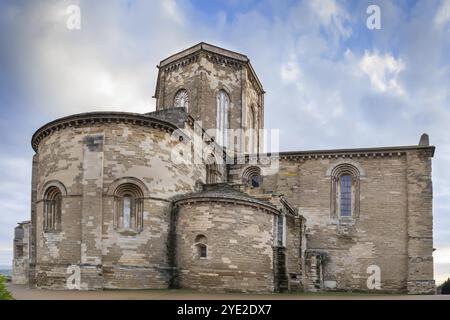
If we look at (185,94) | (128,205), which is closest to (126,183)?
(128,205)

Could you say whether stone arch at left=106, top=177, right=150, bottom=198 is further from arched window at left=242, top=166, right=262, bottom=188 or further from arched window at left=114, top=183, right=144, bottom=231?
arched window at left=242, top=166, right=262, bottom=188

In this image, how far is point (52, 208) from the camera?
22.4 meters

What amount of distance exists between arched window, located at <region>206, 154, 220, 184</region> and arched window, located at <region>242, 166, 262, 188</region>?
299 cm

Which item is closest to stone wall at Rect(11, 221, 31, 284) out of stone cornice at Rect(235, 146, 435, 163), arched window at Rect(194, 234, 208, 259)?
arched window at Rect(194, 234, 208, 259)

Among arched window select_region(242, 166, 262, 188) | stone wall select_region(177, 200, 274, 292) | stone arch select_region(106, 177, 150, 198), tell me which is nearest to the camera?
stone wall select_region(177, 200, 274, 292)

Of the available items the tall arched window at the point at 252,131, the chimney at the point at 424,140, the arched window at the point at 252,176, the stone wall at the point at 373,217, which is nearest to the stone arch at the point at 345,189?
the stone wall at the point at 373,217

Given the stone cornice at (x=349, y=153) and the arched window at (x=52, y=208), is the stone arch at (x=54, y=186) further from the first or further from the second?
the stone cornice at (x=349, y=153)

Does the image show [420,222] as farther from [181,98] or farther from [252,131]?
[181,98]

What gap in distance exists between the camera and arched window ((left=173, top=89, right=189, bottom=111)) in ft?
113

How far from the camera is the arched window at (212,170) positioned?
28.6 meters

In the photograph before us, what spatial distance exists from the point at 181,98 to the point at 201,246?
16.2 m

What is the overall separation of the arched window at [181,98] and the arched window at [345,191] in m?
12.3
